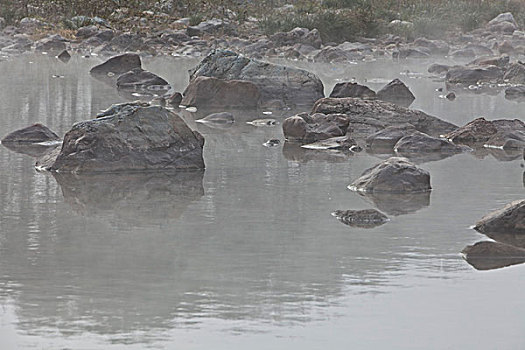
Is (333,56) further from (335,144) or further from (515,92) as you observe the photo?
(335,144)

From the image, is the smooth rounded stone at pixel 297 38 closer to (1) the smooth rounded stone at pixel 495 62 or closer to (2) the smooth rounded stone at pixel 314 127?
(1) the smooth rounded stone at pixel 495 62

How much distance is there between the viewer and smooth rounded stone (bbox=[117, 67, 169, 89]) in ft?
47.4

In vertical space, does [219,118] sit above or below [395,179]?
below

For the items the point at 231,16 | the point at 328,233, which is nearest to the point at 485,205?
the point at 328,233

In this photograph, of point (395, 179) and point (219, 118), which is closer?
point (395, 179)

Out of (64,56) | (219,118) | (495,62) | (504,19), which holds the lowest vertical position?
(64,56)

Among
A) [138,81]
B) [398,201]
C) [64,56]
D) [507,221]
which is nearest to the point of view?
[507,221]

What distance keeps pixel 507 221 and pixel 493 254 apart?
2.08ft

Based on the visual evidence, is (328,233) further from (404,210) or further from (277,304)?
(277,304)

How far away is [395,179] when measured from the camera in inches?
267

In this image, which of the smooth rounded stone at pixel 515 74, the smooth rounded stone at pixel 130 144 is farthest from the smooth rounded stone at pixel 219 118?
the smooth rounded stone at pixel 515 74

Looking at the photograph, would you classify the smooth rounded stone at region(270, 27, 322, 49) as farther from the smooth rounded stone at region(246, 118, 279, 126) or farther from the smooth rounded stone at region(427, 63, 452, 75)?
the smooth rounded stone at region(246, 118, 279, 126)

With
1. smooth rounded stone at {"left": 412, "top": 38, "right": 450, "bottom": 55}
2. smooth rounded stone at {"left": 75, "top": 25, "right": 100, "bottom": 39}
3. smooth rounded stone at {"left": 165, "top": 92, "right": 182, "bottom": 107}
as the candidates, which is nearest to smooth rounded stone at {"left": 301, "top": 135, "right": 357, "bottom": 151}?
smooth rounded stone at {"left": 165, "top": 92, "right": 182, "bottom": 107}

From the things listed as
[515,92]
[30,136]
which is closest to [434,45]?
[515,92]
